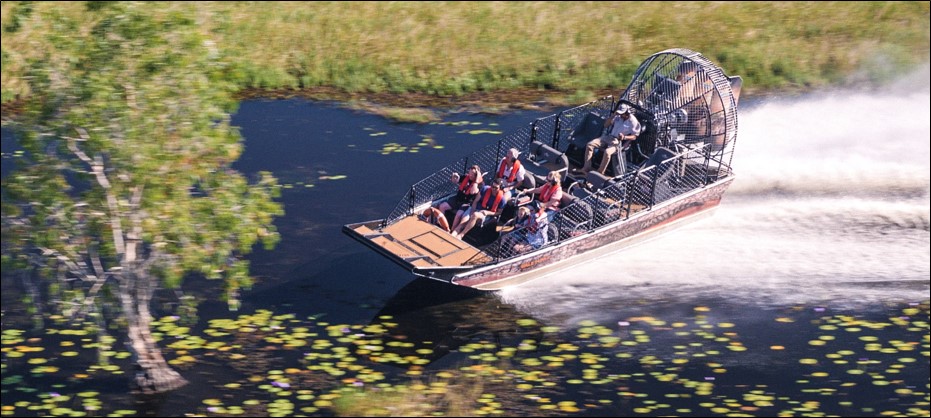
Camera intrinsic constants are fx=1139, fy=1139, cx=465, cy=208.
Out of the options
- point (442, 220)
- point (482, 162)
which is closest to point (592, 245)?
point (442, 220)

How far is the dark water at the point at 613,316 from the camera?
1889cm

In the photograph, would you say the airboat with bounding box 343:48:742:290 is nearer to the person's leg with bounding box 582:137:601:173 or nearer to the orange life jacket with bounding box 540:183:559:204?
the person's leg with bounding box 582:137:601:173

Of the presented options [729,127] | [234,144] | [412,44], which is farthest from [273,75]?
[234,144]

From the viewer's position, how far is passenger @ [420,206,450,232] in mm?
23391

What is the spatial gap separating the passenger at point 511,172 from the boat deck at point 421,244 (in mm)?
2218

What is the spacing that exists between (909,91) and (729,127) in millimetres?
13532

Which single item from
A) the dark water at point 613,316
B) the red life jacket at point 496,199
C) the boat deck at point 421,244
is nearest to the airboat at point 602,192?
the boat deck at point 421,244

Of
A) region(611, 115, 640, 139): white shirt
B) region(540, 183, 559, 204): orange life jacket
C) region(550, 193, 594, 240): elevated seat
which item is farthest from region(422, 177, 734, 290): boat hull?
region(611, 115, 640, 139): white shirt

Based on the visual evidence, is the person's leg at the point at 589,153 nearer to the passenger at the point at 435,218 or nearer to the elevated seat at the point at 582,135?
the elevated seat at the point at 582,135

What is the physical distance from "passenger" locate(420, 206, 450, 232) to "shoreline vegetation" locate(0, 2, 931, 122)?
32.2 feet

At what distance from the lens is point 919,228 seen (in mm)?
26234

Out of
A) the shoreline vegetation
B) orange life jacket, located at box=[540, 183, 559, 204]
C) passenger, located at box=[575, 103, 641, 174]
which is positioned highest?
the shoreline vegetation

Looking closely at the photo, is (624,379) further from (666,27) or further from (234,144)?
(666,27)

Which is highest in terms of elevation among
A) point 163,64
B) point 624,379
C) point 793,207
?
point 163,64
